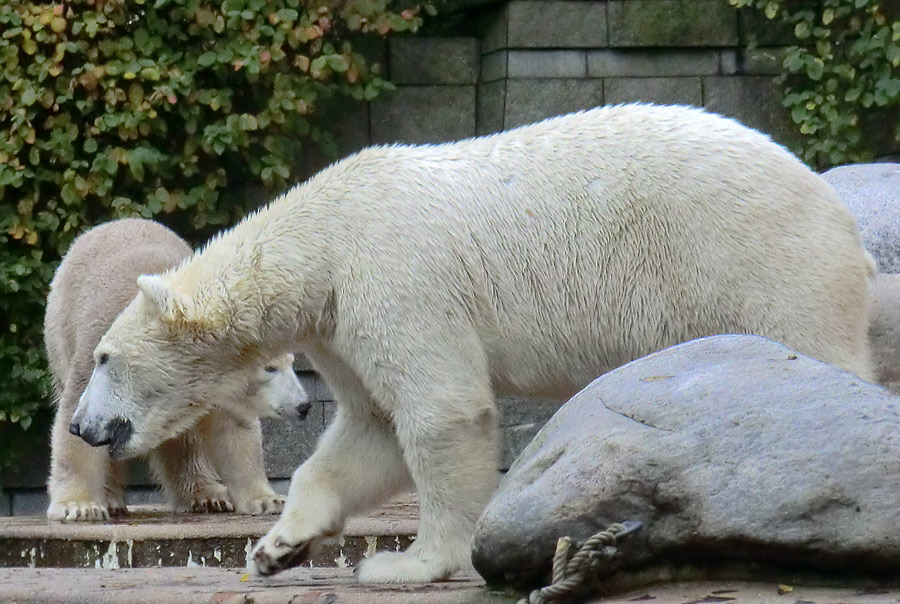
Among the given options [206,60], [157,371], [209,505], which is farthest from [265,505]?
[206,60]

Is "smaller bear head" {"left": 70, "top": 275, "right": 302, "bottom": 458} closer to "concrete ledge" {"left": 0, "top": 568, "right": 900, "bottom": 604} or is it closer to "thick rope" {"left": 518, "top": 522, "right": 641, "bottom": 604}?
"concrete ledge" {"left": 0, "top": 568, "right": 900, "bottom": 604}

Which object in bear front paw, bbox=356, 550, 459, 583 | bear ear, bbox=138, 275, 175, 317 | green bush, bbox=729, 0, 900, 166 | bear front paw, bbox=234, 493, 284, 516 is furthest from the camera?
green bush, bbox=729, 0, 900, 166

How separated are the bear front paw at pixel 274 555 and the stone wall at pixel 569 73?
12.0 feet

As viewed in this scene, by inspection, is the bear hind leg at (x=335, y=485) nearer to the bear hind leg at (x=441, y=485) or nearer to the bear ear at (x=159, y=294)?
the bear hind leg at (x=441, y=485)

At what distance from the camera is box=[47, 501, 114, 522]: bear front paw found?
5.82 metres

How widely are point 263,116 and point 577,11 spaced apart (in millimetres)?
1745

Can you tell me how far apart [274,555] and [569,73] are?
13.9ft

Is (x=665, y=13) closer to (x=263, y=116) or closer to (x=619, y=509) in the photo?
(x=263, y=116)

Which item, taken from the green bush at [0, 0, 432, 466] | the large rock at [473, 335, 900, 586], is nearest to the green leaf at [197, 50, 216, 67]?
the green bush at [0, 0, 432, 466]

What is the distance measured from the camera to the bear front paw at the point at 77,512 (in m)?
5.82

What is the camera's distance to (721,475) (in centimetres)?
283

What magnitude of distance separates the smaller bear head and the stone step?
764mm

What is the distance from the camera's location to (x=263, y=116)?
7410mm

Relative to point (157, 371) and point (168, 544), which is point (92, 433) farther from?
point (168, 544)
